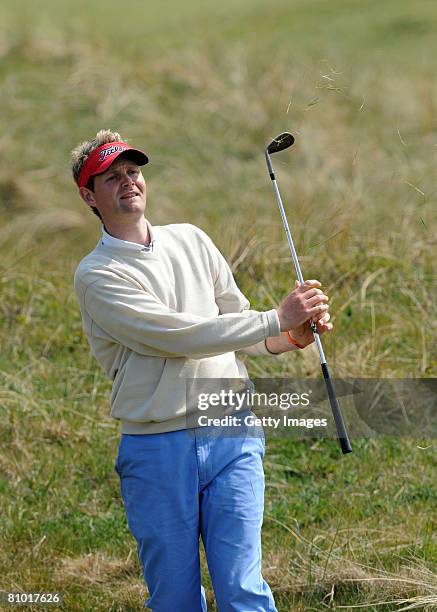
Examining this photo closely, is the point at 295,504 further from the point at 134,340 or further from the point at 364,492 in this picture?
the point at 134,340

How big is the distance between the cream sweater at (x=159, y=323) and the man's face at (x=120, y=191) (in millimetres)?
102

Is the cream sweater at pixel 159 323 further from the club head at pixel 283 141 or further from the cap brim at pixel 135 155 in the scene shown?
the club head at pixel 283 141

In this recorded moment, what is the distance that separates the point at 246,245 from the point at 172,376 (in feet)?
13.2

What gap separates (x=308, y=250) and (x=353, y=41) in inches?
396

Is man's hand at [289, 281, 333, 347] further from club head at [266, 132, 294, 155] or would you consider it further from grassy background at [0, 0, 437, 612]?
grassy background at [0, 0, 437, 612]

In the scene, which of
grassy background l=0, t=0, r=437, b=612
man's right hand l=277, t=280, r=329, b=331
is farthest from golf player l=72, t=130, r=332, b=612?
grassy background l=0, t=0, r=437, b=612

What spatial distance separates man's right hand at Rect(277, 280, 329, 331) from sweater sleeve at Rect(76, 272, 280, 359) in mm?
39

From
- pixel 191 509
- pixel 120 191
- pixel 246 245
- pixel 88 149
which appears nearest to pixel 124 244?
pixel 120 191

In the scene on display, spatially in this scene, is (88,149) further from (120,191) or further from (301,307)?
(301,307)

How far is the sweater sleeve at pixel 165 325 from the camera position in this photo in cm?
412

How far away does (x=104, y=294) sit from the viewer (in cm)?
422

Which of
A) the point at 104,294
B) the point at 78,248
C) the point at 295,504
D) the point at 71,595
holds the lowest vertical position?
the point at 71,595

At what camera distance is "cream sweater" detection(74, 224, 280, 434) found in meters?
4.13

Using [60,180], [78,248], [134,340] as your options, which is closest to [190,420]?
[134,340]
